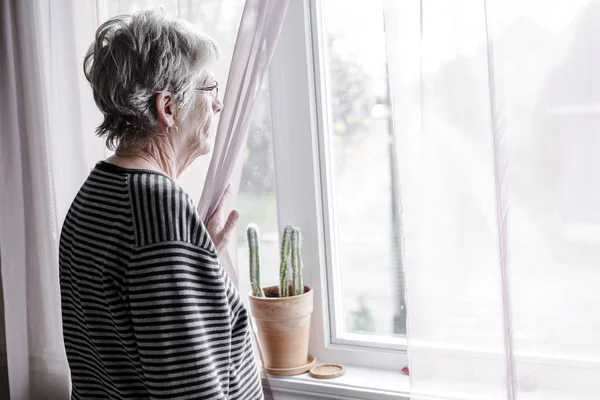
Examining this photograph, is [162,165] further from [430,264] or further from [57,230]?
[57,230]

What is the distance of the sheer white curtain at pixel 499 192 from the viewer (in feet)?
3.97

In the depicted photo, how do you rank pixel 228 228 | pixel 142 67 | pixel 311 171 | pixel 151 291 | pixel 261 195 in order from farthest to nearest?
1. pixel 261 195
2. pixel 311 171
3. pixel 228 228
4. pixel 142 67
5. pixel 151 291

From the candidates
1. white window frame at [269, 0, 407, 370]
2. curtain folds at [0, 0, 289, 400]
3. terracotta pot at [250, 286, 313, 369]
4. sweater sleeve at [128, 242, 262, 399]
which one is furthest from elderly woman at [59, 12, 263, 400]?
curtain folds at [0, 0, 289, 400]

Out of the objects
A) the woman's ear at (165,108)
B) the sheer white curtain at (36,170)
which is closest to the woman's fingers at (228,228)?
the woman's ear at (165,108)

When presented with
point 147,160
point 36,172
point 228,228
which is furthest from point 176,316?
point 36,172

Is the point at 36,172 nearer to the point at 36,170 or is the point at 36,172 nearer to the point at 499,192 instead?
the point at 36,170

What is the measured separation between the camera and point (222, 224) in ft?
5.17

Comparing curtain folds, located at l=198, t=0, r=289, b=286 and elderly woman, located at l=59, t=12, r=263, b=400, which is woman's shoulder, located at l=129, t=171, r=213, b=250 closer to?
elderly woman, located at l=59, t=12, r=263, b=400

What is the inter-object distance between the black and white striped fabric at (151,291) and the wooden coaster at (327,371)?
1.74 feet

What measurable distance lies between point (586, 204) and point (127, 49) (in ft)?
2.89

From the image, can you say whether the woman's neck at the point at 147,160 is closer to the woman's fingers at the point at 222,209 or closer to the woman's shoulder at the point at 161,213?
the woman's shoulder at the point at 161,213

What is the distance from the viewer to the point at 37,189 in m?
1.92

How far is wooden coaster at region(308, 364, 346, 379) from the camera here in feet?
5.77

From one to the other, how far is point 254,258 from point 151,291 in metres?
0.66
